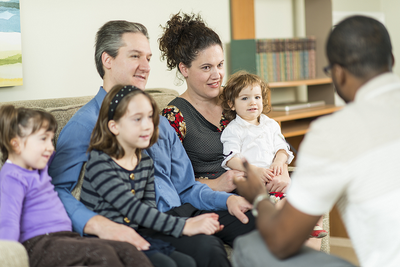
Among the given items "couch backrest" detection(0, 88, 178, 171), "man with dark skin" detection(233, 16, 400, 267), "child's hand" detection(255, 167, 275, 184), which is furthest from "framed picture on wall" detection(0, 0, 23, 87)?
"man with dark skin" detection(233, 16, 400, 267)

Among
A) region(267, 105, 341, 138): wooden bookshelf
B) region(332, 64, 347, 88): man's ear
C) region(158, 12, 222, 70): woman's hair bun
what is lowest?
region(267, 105, 341, 138): wooden bookshelf

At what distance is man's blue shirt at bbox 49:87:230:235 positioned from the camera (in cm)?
156

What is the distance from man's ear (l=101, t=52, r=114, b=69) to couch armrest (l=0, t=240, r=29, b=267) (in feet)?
2.85

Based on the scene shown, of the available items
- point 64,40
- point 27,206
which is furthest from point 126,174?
point 64,40

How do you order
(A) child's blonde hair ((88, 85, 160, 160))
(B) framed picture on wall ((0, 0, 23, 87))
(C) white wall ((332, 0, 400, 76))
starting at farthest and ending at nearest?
(C) white wall ((332, 0, 400, 76)) → (B) framed picture on wall ((0, 0, 23, 87)) → (A) child's blonde hair ((88, 85, 160, 160))

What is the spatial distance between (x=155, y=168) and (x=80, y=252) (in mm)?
536

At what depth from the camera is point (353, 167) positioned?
0.96 meters

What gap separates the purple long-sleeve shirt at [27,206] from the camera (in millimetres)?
1297

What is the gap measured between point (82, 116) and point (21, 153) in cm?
33

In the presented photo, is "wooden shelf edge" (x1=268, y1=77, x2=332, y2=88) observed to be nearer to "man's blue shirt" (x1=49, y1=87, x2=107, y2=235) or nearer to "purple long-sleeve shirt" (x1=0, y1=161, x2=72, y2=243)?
"man's blue shirt" (x1=49, y1=87, x2=107, y2=235)

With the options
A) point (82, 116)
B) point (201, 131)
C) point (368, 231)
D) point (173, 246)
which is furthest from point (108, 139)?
point (368, 231)

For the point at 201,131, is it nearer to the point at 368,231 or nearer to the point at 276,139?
the point at 276,139

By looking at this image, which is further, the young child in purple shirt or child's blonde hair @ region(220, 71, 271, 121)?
child's blonde hair @ region(220, 71, 271, 121)

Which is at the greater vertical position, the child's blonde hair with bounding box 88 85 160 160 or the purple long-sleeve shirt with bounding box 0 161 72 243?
the child's blonde hair with bounding box 88 85 160 160
